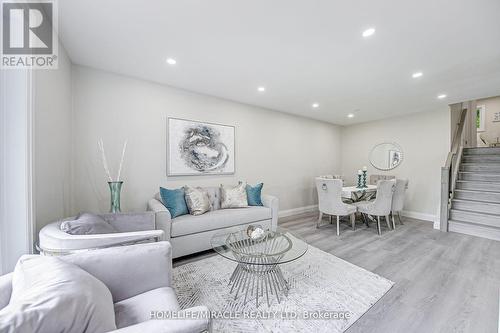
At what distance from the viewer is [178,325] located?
768 mm

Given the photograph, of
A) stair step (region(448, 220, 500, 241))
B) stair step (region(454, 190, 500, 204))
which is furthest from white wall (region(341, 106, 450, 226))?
stair step (region(448, 220, 500, 241))

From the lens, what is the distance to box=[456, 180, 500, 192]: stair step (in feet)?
12.6

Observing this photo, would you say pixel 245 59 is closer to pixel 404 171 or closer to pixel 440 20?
pixel 440 20

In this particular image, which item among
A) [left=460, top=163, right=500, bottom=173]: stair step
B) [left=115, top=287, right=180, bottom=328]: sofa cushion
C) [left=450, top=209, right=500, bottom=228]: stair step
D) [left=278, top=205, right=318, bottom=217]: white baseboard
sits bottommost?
[left=278, top=205, right=318, bottom=217]: white baseboard

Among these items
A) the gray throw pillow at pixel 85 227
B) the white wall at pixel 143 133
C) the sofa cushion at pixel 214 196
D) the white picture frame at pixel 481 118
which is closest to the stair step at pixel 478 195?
the white wall at pixel 143 133

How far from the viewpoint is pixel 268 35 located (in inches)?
76.8

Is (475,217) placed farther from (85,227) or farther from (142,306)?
(85,227)

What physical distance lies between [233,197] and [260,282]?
1.51 m

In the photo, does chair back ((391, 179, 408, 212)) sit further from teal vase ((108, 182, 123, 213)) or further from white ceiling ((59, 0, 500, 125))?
teal vase ((108, 182, 123, 213))

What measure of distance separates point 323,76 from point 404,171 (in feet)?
12.2

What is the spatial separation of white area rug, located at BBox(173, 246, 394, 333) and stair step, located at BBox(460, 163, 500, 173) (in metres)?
4.32

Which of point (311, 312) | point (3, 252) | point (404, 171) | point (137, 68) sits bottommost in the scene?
point (311, 312)

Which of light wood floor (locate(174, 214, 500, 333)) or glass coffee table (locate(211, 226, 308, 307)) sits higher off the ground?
glass coffee table (locate(211, 226, 308, 307))

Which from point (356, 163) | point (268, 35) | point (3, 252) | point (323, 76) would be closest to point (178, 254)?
point (3, 252)
